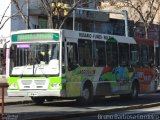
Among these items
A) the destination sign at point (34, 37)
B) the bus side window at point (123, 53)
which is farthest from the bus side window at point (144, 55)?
the destination sign at point (34, 37)

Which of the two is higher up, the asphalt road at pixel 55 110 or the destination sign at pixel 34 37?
the destination sign at pixel 34 37

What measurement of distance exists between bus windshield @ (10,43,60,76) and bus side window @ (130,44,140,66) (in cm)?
638

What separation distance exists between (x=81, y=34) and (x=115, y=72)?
3.35 metres

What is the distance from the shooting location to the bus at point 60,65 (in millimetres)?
20781

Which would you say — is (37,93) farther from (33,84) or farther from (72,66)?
(72,66)

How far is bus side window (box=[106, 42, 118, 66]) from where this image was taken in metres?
24.1

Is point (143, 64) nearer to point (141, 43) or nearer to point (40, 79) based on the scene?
point (141, 43)

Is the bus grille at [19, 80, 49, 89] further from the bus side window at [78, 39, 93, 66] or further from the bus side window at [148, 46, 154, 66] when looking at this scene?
the bus side window at [148, 46, 154, 66]

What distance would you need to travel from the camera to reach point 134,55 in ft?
86.6

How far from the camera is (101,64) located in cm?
2352

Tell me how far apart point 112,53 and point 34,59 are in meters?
4.65

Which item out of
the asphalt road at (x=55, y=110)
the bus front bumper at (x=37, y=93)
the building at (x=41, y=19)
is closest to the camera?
the asphalt road at (x=55, y=110)

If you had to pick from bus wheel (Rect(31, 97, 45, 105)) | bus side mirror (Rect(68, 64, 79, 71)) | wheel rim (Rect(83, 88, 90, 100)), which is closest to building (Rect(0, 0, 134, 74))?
bus wheel (Rect(31, 97, 45, 105))

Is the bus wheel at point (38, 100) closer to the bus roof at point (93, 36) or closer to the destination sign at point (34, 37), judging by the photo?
the destination sign at point (34, 37)
